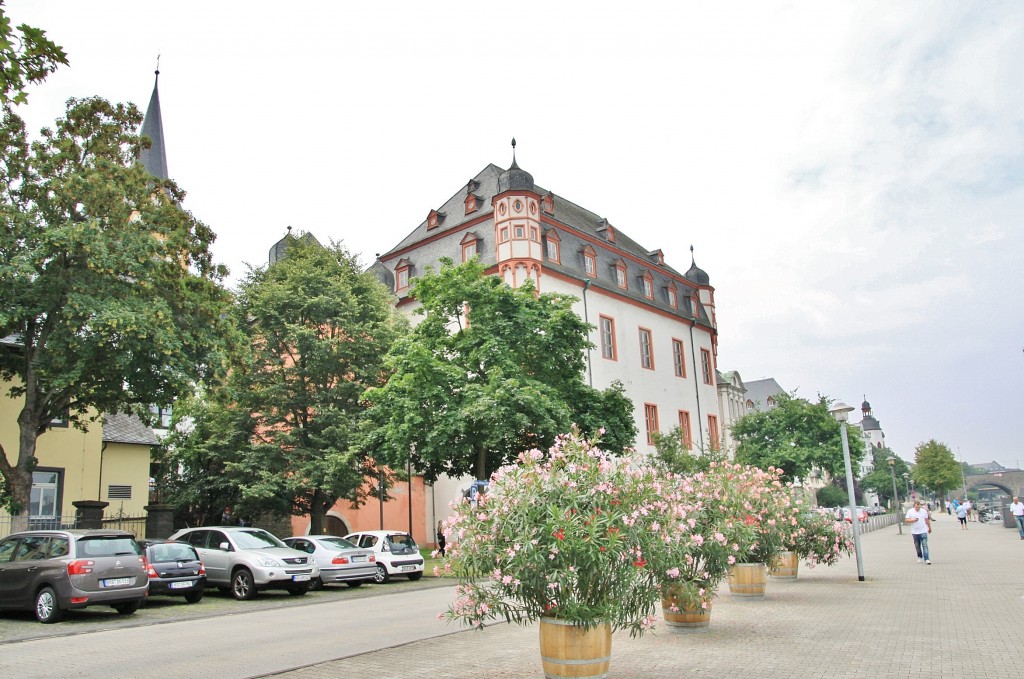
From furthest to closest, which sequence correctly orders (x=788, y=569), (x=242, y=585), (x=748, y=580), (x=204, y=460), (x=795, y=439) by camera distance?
(x=795, y=439)
(x=204, y=460)
(x=242, y=585)
(x=788, y=569)
(x=748, y=580)

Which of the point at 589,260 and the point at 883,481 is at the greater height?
the point at 589,260

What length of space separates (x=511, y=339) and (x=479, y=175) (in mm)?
22149

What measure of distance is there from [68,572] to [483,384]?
612 inches

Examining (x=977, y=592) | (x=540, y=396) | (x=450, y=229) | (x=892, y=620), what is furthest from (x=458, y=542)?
(x=450, y=229)

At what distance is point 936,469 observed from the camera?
84.6 m

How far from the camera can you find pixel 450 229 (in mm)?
43562

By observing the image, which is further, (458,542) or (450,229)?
(450,229)

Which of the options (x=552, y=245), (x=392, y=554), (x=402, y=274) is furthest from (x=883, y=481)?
(x=392, y=554)

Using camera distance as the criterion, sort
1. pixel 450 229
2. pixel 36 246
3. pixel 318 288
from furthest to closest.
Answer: pixel 450 229 → pixel 318 288 → pixel 36 246

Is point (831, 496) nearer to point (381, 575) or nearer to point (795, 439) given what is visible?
point (795, 439)

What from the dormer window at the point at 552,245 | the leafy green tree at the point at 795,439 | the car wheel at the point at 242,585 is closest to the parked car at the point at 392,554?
the car wheel at the point at 242,585

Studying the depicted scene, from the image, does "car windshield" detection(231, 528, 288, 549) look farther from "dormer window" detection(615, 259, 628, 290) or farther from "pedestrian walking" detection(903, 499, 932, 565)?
"dormer window" detection(615, 259, 628, 290)

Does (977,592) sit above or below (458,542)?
below

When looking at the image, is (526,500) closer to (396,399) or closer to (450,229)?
(396,399)
